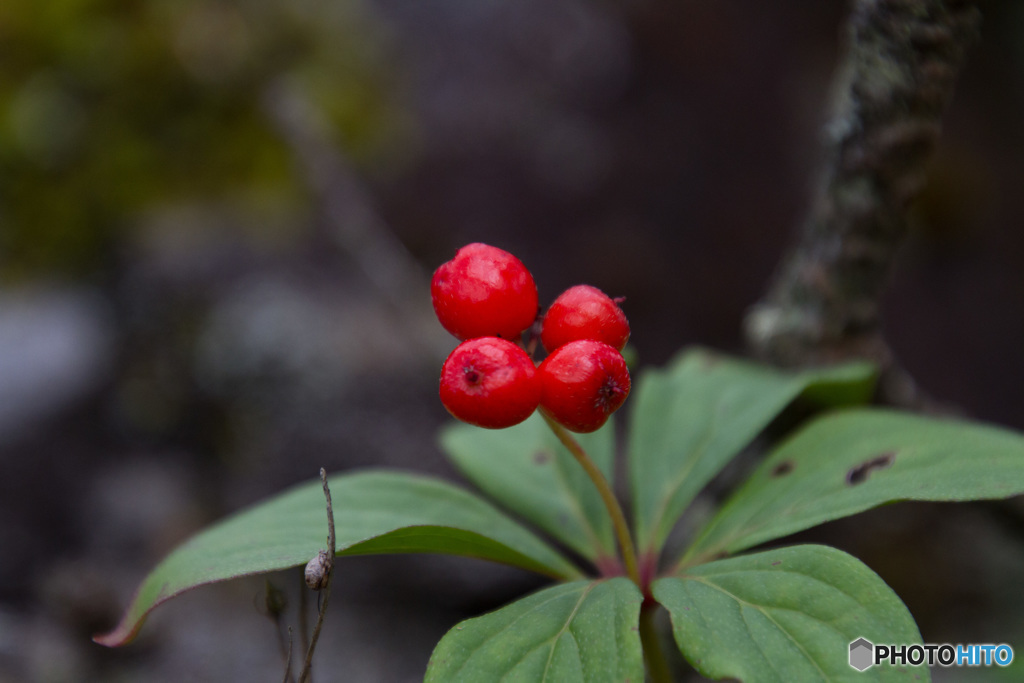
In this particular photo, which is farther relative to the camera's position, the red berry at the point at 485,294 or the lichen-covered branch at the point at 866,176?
the lichen-covered branch at the point at 866,176

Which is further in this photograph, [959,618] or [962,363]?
[962,363]

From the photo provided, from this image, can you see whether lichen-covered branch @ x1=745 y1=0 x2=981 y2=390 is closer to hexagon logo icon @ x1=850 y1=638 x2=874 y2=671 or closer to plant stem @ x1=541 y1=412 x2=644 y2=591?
plant stem @ x1=541 y1=412 x2=644 y2=591

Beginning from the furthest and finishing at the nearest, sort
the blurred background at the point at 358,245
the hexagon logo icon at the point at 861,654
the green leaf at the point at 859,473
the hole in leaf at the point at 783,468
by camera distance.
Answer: the blurred background at the point at 358,245 < the hole in leaf at the point at 783,468 < the green leaf at the point at 859,473 < the hexagon logo icon at the point at 861,654

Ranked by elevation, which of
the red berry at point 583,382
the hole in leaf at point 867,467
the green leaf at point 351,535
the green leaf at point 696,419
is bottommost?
the green leaf at point 351,535

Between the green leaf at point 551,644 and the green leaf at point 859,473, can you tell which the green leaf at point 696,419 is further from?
the green leaf at point 551,644

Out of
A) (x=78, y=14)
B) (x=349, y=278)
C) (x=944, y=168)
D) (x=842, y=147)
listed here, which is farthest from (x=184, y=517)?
(x=944, y=168)

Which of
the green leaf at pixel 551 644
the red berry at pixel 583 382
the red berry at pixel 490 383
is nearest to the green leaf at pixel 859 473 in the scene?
the green leaf at pixel 551 644

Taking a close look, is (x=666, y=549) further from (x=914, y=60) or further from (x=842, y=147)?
(x=914, y=60)
